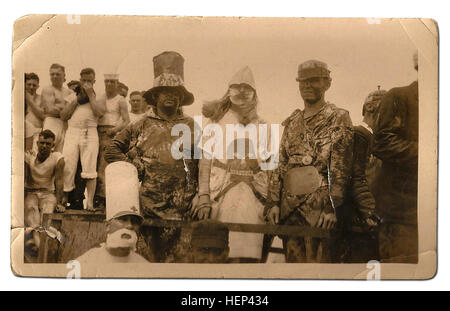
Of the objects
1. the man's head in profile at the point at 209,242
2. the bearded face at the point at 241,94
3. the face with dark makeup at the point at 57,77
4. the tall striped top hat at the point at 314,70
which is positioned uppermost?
the tall striped top hat at the point at 314,70

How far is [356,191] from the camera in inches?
96.0

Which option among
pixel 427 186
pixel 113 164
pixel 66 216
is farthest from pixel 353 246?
pixel 66 216

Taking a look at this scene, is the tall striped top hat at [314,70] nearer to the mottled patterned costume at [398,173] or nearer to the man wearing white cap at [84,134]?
the mottled patterned costume at [398,173]

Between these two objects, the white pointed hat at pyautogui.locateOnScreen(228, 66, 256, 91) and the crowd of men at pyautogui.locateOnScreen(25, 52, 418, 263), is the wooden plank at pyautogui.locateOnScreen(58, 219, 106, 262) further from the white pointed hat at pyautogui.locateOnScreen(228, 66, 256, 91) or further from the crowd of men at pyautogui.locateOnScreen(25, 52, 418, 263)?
the white pointed hat at pyautogui.locateOnScreen(228, 66, 256, 91)

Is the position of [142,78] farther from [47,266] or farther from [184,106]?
[47,266]

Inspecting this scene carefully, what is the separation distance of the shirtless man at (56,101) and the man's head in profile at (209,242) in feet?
2.37

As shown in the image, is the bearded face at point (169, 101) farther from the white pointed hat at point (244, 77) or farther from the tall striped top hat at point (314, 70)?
the tall striped top hat at point (314, 70)

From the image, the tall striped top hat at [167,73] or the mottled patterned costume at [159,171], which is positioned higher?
the tall striped top hat at [167,73]

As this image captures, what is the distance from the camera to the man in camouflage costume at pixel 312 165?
2.44m

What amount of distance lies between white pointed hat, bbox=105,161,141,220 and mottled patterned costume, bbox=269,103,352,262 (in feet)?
2.00

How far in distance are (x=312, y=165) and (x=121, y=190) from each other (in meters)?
0.86

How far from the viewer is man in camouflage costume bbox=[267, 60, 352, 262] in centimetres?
244

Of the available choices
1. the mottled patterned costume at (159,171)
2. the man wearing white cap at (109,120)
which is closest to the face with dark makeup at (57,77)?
the man wearing white cap at (109,120)

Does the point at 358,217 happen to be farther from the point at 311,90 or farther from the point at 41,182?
the point at 41,182
